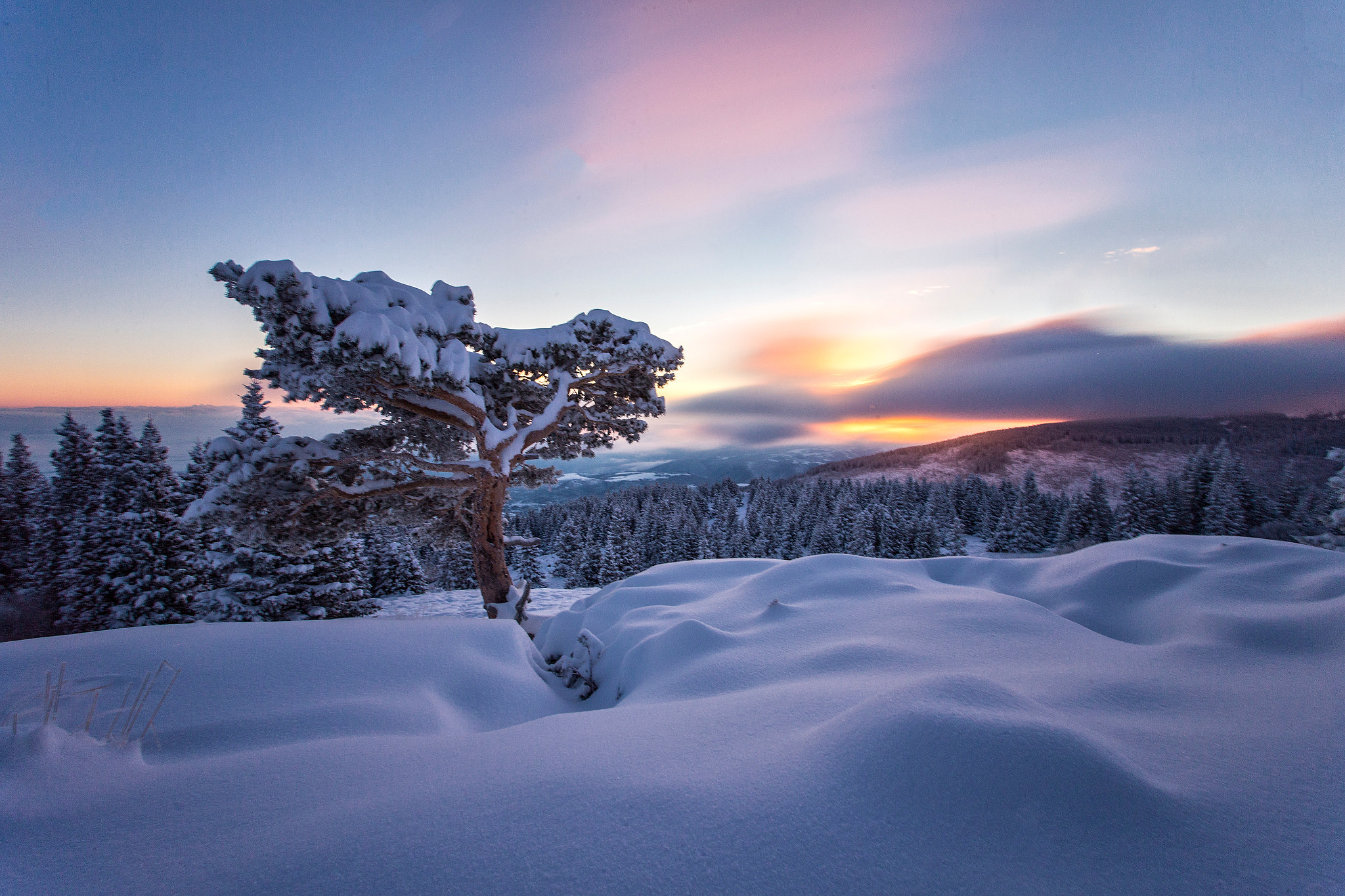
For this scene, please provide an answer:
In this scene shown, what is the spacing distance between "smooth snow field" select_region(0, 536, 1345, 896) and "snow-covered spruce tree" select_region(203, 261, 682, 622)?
389 centimetres

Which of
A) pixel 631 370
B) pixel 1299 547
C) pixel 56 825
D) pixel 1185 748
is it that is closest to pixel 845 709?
pixel 1185 748

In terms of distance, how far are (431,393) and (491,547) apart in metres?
3.41

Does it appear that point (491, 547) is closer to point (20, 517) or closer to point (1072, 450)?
point (20, 517)

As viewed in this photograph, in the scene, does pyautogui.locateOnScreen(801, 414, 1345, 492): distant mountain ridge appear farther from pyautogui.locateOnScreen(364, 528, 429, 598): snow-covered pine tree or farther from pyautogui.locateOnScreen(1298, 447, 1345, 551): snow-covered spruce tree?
pyautogui.locateOnScreen(364, 528, 429, 598): snow-covered pine tree

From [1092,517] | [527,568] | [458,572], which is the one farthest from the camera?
[1092,517]

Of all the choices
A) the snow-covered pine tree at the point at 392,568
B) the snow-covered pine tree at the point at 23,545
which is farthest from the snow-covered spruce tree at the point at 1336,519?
the snow-covered pine tree at the point at 23,545

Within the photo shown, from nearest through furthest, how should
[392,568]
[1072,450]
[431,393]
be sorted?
[431,393]
[392,568]
[1072,450]

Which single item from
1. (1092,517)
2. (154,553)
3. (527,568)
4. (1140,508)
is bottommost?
(527,568)

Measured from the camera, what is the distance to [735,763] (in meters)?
2.17

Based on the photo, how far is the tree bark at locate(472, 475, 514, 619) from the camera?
8.98 metres

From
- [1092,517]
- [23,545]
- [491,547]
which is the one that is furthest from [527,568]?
[1092,517]

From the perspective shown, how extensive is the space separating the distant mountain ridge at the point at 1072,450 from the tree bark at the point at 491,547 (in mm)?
80384

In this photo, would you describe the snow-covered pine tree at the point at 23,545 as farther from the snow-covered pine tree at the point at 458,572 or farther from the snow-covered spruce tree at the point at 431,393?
the snow-covered spruce tree at the point at 431,393

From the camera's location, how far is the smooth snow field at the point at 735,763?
1.56 metres
